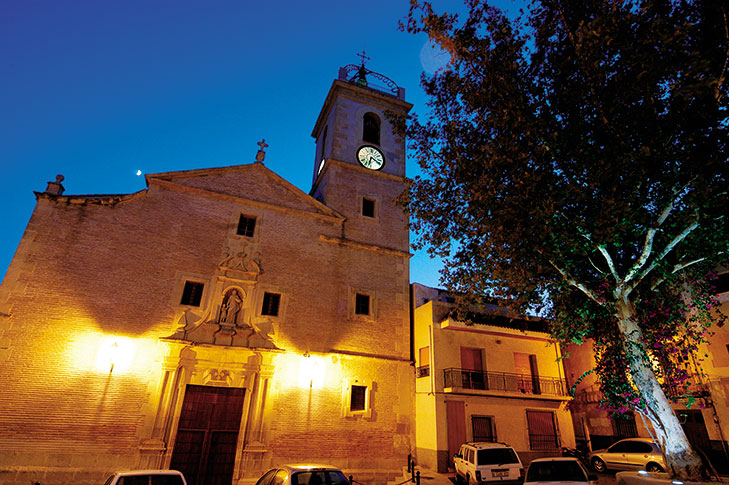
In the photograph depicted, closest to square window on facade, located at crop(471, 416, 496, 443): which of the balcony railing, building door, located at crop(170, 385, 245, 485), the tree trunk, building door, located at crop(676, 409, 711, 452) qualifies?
the balcony railing

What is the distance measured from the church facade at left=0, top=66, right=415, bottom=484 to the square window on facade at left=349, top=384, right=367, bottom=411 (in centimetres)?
5

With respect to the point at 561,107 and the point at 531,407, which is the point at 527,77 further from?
the point at 531,407

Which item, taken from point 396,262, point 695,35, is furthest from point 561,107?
point 396,262

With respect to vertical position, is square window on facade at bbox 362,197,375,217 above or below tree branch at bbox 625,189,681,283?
above

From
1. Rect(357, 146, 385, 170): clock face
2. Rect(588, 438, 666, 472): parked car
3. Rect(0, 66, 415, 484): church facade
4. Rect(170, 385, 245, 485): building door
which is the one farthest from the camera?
Rect(357, 146, 385, 170): clock face

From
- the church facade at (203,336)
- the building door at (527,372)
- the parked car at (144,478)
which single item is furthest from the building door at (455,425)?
the parked car at (144,478)

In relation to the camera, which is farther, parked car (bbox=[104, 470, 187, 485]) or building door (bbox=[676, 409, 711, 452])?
building door (bbox=[676, 409, 711, 452])

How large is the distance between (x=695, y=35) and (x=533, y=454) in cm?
1574

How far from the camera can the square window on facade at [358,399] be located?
542 inches

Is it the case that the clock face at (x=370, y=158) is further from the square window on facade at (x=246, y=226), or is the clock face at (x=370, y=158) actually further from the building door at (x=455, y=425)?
the building door at (x=455, y=425)

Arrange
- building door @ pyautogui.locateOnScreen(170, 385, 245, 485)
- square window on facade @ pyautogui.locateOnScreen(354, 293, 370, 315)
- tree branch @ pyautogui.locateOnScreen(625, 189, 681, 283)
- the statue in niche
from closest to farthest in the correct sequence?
1. tree branch @ pyautogui.locateOnScreen(625, 189, 681, 283)
2. building door @ pyautogui.locateOnScreen(170, 385, 245, 485)
3. the statue in niche
4. square window on facade @ pyautogui.locateOnScreen(354, 293, 370, 315)

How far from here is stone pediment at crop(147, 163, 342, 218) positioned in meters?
15.1

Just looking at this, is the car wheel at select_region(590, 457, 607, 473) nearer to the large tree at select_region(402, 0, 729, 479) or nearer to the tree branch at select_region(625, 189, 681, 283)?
the large tree at select_region(402, 0, 729, 479)

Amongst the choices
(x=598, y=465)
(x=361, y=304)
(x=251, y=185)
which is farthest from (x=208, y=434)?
(x=598, y=465)
